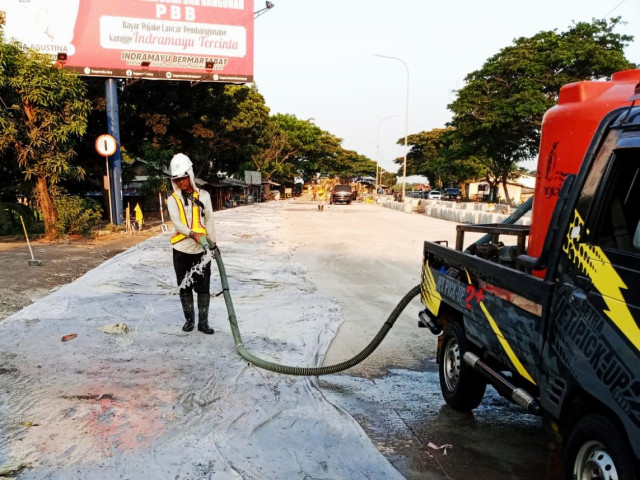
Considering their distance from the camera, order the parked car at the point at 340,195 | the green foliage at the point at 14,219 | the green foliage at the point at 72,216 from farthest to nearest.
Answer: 1. the parked car at the point at 340,195
2. the green foliage at the point at 14,219
3. the green foliage at the point at 72,216

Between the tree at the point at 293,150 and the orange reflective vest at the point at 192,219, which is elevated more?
the tree at the point at 293,150

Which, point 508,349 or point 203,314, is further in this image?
point 203,314

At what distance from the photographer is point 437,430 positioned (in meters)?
3.78

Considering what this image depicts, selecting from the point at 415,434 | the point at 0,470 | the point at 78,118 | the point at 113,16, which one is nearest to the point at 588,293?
the point at 415,434

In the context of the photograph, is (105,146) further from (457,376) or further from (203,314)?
(457,376)

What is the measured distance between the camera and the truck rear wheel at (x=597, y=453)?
6.82 feet

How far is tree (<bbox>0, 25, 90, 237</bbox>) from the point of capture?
1288cm

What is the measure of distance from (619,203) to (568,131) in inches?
42.0

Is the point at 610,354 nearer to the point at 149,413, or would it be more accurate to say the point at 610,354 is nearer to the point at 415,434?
the point at 415,434

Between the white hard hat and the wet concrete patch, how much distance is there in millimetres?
2496

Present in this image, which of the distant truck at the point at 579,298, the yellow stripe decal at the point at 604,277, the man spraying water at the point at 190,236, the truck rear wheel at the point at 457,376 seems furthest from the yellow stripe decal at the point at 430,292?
the man spraying water at the point at 190,236

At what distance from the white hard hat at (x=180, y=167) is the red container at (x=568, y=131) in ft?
10.9

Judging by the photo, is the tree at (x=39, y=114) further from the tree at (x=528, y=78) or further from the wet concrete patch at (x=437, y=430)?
the tree at (x=528, y=78)

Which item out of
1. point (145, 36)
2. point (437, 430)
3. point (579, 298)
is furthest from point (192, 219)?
point (145, 36)
